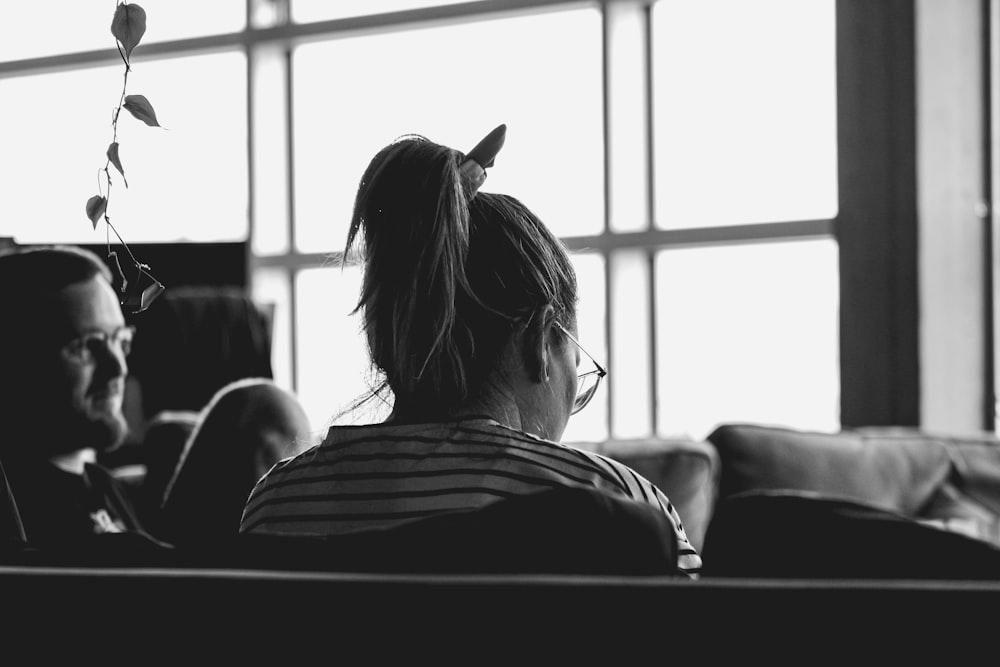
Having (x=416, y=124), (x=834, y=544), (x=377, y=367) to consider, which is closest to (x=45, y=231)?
(x=416, y=124)

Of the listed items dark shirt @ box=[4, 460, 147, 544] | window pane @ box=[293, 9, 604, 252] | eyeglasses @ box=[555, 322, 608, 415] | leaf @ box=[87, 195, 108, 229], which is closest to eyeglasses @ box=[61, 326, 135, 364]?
dark shirt @ box=[4, 460, 147, 544]

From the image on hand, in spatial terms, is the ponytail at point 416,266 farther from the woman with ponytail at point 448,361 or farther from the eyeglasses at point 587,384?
the eyeglasses at point 587,384

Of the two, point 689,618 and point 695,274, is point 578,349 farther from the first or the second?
point 695,274

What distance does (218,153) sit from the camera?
4918 mm

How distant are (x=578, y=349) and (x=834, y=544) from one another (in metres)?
0.72

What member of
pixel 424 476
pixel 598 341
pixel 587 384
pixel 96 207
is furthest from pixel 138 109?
pixel 598 341

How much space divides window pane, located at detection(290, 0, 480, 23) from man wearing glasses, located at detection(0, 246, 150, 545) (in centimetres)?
302

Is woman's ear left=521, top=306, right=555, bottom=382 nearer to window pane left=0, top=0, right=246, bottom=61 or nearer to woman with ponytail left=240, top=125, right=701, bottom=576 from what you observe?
→ woman with ponytail left=240, top=125, right=701, bottom=576

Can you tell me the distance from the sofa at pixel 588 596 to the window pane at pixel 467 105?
354 cm

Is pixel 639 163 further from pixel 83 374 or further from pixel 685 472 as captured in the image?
pixel 83 374

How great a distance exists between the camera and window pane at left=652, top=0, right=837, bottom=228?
3.98m

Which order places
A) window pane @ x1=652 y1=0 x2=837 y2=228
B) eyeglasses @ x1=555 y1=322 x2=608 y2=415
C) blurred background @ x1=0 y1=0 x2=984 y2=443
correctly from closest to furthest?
eyeglasses @ x1=555 y1=322 x2=608 y2=415
blurred background @ x1=0 y1=0 x2=984 y2=443
window pane @ x1=652 y1=0 x2=837 y2=228

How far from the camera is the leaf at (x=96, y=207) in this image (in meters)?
1.13

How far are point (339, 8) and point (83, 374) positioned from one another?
3.32 m
